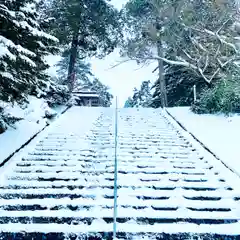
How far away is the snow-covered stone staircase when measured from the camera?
2979 millimetres

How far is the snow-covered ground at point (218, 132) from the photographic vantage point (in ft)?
18.3

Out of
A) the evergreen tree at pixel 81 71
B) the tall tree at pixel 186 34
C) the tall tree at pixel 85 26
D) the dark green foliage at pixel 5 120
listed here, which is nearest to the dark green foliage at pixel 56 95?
the tall tree at pixel 85 26

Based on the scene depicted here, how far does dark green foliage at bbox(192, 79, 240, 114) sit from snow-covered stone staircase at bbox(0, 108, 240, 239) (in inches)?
165

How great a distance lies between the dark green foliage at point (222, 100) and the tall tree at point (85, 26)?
8809 mm

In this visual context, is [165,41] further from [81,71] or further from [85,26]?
[81,71]

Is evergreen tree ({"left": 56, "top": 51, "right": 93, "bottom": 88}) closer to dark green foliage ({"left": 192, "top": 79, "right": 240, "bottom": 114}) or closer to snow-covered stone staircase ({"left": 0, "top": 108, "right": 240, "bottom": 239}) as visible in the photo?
dark green foliage ({"left": 192, "top": 79, "right": 240, "bottom": 114})

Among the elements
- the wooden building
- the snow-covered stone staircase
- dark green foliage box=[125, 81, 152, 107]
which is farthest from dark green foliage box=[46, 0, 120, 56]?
the snow-covered stone staircase

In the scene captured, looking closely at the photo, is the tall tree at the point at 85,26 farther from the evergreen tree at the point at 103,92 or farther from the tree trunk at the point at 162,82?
the evergreen tree at the point at 103,92

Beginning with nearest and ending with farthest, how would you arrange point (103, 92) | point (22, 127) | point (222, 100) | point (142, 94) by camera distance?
point (22, 127) → point (222, 100) → point (142, 94) → point (103, 92)

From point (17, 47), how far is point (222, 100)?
21.8ft

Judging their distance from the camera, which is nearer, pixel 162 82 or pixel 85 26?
pixel 162 82

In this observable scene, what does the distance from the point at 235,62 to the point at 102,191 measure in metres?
11.6

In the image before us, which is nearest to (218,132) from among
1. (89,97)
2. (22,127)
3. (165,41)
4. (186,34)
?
(22,127)

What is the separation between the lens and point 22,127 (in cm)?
743
